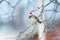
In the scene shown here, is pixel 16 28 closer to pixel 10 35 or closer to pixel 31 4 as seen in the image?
pixel 10 35

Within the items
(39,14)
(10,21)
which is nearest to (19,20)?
(10,21)

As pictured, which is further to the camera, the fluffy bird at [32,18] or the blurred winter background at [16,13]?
the blurred winter background at [16,13]

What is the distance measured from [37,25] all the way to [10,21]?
26 cm

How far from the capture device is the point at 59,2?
2145mm

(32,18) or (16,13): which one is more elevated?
(16,13)

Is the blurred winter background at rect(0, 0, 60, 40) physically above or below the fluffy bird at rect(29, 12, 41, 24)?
above

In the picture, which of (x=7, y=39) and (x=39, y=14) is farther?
(x=7, y=39)

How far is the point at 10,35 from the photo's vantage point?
7.38 feet

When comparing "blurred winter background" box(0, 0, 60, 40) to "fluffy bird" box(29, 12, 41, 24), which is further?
"blurred winter background" box(0, 0, 60, 40)

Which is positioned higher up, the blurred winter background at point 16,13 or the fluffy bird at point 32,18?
the blurred winter background at point 16,13

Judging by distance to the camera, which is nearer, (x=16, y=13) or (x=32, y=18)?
(x=32, y=18)

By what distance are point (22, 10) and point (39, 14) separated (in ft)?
0.73

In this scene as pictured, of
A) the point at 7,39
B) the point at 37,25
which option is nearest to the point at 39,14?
the point at 37,25

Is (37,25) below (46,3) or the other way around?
below
